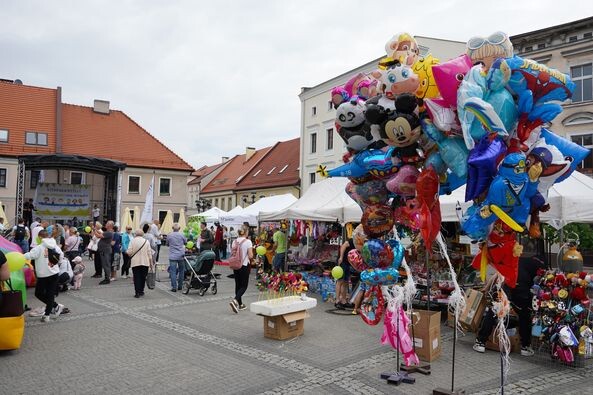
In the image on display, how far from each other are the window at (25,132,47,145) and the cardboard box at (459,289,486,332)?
32273mm

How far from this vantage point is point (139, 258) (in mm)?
10484

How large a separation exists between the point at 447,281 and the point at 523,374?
3394mm

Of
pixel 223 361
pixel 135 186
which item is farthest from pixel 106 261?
pixel 135 186

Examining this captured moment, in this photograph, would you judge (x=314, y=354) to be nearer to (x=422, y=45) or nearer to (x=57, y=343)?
(x=57, y=343)

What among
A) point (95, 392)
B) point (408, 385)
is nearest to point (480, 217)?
point (408, 385)

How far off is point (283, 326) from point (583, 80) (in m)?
19.4

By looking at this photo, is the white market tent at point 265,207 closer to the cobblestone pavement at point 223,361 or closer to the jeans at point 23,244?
the jeans at point 23,244

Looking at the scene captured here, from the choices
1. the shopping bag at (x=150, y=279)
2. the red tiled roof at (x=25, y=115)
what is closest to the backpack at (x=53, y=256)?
the shopping bag at (x=150, y=279)

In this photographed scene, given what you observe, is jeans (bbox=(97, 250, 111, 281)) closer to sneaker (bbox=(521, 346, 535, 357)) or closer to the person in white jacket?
the person in white jacket

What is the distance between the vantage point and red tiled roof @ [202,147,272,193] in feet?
146

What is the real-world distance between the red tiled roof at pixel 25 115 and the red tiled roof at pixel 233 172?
1598cm

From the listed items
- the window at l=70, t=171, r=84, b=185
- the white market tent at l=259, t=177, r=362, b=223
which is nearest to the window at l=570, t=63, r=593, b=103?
the white market tent at l=259, t=177, r=362, b=223

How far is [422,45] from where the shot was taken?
24.1 metres

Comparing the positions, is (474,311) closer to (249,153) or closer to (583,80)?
(583,80)
